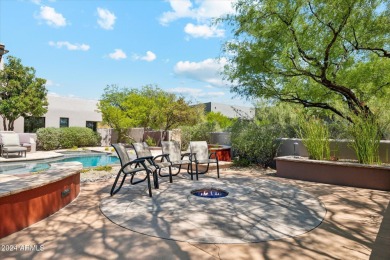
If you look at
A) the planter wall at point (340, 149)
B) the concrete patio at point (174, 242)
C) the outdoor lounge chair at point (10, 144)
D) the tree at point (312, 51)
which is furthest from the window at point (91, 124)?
the concrete patio at point (174, 242)

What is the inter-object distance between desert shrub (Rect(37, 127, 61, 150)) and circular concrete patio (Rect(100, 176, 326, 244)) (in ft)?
41.2

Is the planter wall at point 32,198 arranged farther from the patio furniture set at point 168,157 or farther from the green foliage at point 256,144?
the green foliage at point 256,144

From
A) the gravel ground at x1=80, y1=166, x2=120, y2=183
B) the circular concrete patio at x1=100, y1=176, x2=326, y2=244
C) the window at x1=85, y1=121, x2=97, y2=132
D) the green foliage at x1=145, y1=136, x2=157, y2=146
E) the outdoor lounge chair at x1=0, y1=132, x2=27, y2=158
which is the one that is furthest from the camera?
the window at x1=85, y1=121, x2=97, y2=132

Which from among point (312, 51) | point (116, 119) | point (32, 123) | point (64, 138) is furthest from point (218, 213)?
point (32, 123)

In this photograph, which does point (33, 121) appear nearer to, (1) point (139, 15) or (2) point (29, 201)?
(1) point (139, 15)

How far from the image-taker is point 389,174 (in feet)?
18.5

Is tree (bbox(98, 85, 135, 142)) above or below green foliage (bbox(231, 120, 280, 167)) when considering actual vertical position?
above

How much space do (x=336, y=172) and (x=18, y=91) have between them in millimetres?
16626

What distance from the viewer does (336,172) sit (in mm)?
6270

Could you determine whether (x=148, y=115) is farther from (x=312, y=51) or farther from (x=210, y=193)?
(x=210, y=193)

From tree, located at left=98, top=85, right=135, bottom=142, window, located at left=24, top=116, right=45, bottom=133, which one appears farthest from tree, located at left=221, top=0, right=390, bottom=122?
window, located at left=24, top=116, right=45, bottom=133

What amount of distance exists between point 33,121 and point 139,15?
14543mm

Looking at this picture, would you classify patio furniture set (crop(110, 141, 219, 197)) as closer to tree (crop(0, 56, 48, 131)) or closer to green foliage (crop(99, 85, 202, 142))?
tree (crop(0, 56, 48, 131))

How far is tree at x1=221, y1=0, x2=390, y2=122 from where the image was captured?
688cm
